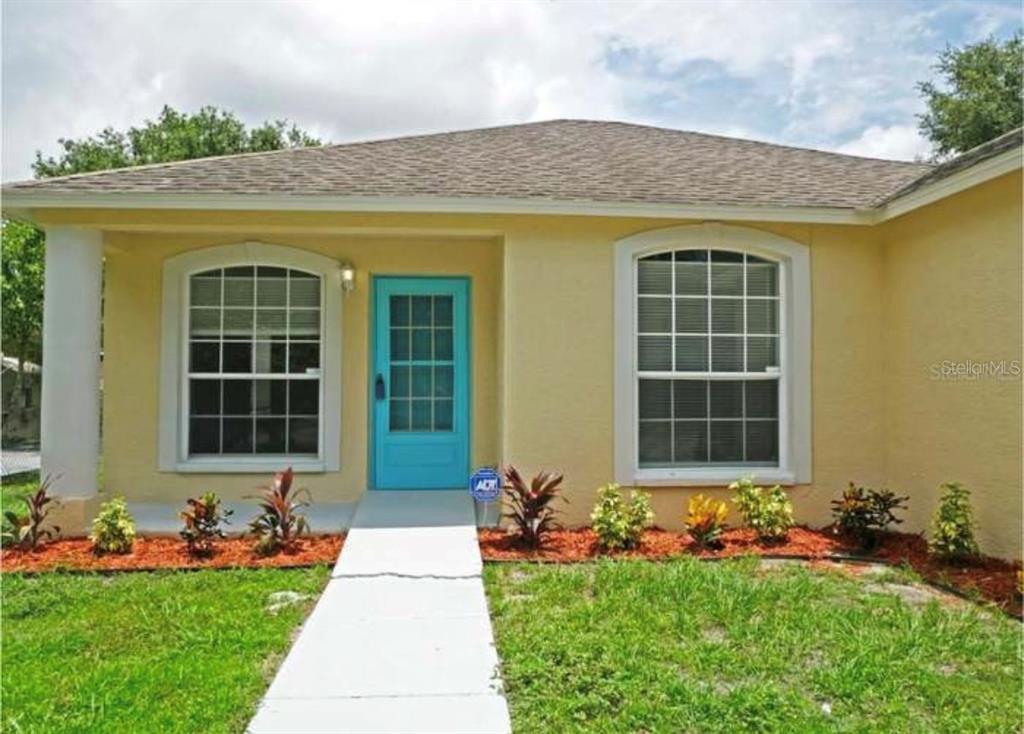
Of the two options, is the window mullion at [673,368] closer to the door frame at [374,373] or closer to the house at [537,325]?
the house at [537,325]

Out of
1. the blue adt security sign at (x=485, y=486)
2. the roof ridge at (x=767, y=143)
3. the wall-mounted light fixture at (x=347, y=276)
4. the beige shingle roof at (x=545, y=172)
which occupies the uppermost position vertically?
the roof ridge at (x=767, y=143)

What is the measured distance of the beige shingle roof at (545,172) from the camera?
23.1ft

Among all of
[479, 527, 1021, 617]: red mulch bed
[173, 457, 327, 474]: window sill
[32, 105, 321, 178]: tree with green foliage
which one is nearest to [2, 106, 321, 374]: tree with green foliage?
[32, 105, 321, 178]: tree with green foliage

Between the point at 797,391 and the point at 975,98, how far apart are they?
22463 mm

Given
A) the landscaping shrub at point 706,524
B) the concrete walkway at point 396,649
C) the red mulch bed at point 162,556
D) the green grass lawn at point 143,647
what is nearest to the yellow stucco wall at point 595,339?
the landscaping shrub at point 706,524

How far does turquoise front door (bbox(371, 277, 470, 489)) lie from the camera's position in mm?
8266

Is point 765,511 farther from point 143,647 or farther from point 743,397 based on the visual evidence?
point 143,647

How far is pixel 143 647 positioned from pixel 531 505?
11.0 ft

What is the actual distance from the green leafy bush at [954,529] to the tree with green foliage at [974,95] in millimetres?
22388

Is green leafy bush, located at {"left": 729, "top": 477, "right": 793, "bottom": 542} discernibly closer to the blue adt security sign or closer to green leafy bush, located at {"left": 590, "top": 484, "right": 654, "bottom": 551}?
green leafy bush, located at {"left": 590, "top": 484, "right": 654, "bottom": 551}

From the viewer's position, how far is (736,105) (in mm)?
12141

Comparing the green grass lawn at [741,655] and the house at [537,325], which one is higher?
the house at [537,325]

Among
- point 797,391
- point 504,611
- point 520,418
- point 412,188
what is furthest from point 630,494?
point 412,188

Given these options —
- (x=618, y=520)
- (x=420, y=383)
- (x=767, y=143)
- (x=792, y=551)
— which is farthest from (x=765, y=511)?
(x=767, y=143)
